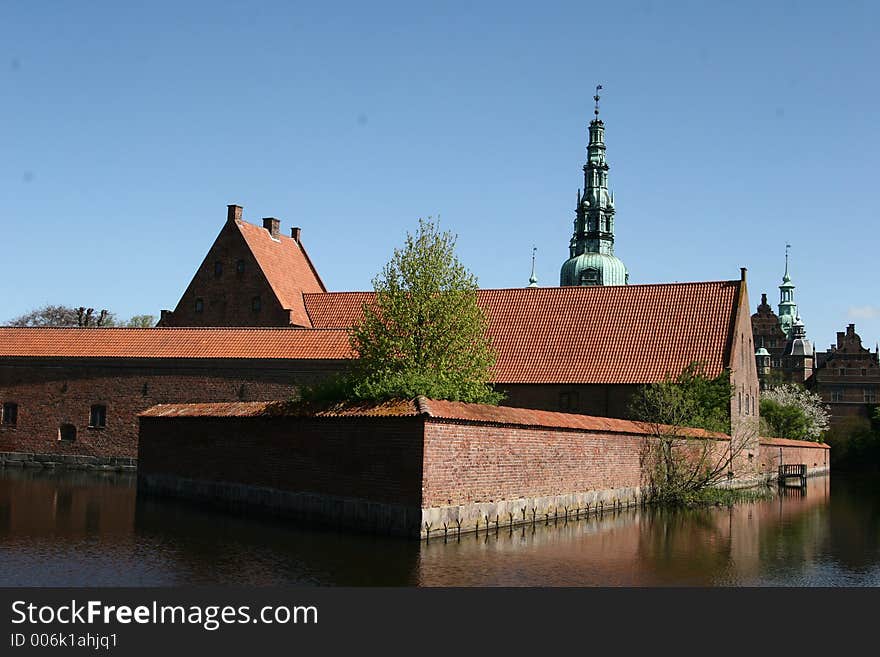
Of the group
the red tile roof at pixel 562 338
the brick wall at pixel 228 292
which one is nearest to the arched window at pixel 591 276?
the red tile roof at pixel 562 338

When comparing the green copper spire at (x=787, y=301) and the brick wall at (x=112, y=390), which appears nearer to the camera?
the brick wall at (x=112, y=390)

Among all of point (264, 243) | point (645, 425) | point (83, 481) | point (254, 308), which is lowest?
point (83, 481)

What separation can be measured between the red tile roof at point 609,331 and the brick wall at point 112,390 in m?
9.25

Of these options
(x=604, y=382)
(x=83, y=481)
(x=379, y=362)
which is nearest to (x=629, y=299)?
(x=604, y=382)

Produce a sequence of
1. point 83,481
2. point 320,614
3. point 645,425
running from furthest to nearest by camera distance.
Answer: point 83,481 → point 645,425 → point 320,614

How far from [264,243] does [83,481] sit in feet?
72.8

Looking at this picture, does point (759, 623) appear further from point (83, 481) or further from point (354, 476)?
point (83, 481)

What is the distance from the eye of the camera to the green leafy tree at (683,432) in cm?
3256

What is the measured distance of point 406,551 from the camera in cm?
1833

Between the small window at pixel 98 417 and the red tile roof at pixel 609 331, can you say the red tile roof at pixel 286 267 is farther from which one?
the small window at pixel 98 417

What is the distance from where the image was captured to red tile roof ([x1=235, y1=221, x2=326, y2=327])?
53.1 m

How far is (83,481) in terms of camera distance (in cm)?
3569

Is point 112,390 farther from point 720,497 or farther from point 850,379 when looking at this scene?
point 850,379

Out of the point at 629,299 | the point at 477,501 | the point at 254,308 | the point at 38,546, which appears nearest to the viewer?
the point at 38,546
